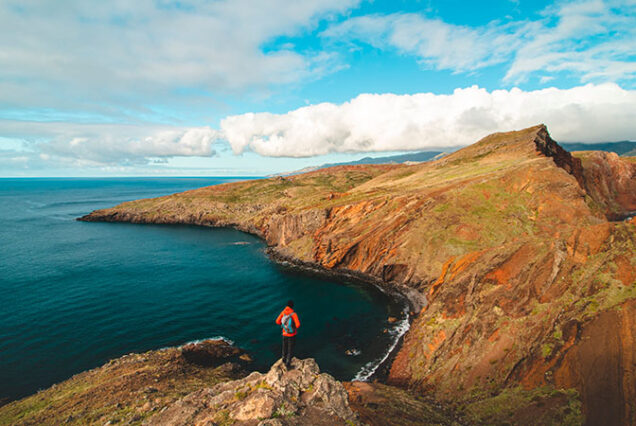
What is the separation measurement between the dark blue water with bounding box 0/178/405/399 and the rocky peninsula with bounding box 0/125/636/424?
6.50 m

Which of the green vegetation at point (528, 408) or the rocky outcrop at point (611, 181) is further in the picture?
the rocky outcrop at point (611, 181)

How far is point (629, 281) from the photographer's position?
20.8 m

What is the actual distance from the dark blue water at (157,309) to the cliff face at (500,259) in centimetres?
740

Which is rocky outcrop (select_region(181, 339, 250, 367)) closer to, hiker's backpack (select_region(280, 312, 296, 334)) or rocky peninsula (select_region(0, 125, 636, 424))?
rocky peninsula (select_region(0, 125, 636, 424))

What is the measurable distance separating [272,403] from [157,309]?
1402 inches

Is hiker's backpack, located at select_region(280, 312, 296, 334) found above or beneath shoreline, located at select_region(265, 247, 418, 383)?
above

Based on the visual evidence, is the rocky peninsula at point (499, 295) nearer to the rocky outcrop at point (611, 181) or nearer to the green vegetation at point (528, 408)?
the green vegetation at point (528, 408)

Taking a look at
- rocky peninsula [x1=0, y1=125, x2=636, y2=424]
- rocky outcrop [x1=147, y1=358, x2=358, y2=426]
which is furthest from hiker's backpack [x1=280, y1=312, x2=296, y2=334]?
rocky peninsula [x1=0, y1=125, x2=636, y2=424]

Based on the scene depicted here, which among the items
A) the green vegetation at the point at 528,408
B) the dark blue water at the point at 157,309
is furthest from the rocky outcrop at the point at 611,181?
the green vegetation at the point at 528,408

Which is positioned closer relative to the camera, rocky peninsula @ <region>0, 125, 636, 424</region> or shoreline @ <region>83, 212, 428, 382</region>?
rocky peninsula @ <region>0, 125, 636, 424</region>

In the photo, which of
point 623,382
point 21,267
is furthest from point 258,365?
point 21,267

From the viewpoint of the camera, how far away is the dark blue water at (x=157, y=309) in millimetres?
31812

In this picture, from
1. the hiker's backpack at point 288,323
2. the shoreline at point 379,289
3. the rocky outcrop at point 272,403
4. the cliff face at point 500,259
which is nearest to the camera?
the rocky outcrop at point 272,403

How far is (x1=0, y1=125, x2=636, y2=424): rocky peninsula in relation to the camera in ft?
59.7
